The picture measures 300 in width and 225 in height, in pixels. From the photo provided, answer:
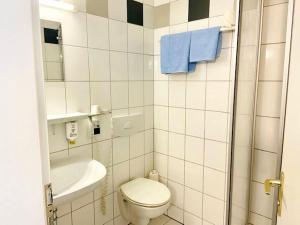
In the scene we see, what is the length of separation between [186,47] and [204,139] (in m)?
0.82

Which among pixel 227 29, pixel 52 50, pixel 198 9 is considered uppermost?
pixel 198 9

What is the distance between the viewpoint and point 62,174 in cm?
145

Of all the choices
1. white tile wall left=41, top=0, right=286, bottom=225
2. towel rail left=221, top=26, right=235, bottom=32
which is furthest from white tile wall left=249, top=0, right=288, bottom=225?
towel rail left=221, top=26, right=235, bottom=32

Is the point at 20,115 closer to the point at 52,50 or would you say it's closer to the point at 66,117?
the point at 66,117

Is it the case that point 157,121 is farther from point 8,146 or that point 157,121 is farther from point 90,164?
point 8,146

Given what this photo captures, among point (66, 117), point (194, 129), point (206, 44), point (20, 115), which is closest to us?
point (20, 115)

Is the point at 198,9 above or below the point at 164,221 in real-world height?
above

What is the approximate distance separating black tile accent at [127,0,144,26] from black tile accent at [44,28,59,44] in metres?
0.70

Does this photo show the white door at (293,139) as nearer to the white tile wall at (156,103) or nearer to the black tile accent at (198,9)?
the white tile wall at (156,103)

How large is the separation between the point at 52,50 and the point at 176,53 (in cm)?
100

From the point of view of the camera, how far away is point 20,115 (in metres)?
Answer: 0.42

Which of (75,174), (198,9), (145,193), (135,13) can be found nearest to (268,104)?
(198,9)

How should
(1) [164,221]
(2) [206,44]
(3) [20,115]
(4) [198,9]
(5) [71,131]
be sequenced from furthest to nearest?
(1) [164,221] < (4) [198,9] < (2) [206,44] < (5) [71,131] < (3) [20,115]

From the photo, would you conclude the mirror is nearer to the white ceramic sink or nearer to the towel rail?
the white ceramic sink
